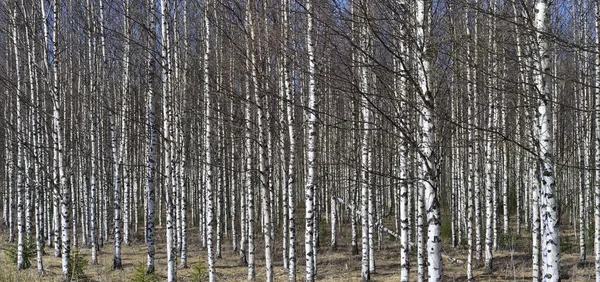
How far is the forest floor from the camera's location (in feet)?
41.6

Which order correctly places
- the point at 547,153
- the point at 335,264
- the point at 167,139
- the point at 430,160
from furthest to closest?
the point at 335,264, the point at 167,139, the point at 547,153, the point at 430,160

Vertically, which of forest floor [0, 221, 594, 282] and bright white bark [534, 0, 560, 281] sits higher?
bright white bark [534, 0, 560, 281]

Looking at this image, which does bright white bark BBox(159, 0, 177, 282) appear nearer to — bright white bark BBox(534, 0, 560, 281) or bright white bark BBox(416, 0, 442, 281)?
bright white bark BBox(416, 0, 442, 281)

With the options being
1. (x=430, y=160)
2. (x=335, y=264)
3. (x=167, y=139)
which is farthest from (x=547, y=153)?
(x=335, y=264)

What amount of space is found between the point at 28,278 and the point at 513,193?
2325cm

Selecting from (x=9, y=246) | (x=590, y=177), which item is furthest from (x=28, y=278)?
(x=590, y=177)

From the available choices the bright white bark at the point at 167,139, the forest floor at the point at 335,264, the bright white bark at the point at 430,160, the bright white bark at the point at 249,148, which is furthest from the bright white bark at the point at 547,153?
the bright white bark at the point at 167,139

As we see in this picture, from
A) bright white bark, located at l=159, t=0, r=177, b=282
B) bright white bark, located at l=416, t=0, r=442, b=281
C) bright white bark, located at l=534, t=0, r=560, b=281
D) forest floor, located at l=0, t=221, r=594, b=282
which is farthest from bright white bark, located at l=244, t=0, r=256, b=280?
bright white bark, located at l=534, t=0, r=560, b=281

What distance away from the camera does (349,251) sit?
17.4 metres

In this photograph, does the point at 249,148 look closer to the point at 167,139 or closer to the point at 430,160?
the point at 167,139

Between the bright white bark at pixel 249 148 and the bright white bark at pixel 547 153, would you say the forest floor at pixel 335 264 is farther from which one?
the bright white bark at pixel 547 153

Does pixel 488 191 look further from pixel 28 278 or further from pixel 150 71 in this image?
pixel 28 278

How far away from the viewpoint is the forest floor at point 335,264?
1267cm

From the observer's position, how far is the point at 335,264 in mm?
15266
